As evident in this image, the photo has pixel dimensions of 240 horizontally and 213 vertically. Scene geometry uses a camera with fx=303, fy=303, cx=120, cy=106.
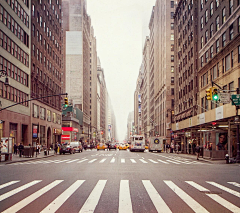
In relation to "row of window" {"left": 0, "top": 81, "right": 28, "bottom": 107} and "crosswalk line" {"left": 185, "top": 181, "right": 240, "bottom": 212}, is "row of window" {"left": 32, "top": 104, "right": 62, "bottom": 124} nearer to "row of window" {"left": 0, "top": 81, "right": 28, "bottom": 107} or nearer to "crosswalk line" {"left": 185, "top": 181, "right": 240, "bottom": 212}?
"row of window" {"left": 0, "top": 81, "right": 28, "bottom": 107}

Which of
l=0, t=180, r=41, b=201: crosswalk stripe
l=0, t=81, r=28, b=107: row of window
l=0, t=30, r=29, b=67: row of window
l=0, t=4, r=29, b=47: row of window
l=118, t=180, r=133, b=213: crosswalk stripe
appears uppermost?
l=0, t=4, r=29, b=47: row of window

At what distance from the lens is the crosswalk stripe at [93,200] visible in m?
8.28

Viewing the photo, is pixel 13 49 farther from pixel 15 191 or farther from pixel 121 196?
pixel 121 196

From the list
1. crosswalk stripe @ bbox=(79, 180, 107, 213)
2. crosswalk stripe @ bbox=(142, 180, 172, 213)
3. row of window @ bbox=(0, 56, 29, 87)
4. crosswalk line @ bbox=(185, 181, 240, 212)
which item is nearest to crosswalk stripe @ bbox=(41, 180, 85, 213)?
crosswalk stripe @ bbox=(79, 180, 107, 213)

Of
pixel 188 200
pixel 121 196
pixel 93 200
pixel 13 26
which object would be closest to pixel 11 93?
pixel 13 26

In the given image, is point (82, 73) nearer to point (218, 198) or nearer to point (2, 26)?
point (2, 26)

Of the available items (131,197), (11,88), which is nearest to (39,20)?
(11,88)

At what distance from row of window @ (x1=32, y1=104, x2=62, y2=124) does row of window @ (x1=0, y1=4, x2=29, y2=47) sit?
1217 centimetres

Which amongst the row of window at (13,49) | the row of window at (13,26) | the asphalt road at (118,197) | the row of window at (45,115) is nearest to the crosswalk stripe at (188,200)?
the asphalt road at (118,197)

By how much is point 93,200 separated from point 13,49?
40900 mm

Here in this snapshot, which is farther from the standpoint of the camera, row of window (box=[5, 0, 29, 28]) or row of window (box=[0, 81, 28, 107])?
row of window (box=[5, 0, 29, 28])

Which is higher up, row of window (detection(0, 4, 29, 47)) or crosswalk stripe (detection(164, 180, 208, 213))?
row of window (detection(0, 4, 29, 47))

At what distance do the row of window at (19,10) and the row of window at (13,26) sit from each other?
1720 millimetres

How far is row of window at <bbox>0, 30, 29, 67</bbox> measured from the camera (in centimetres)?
4169
